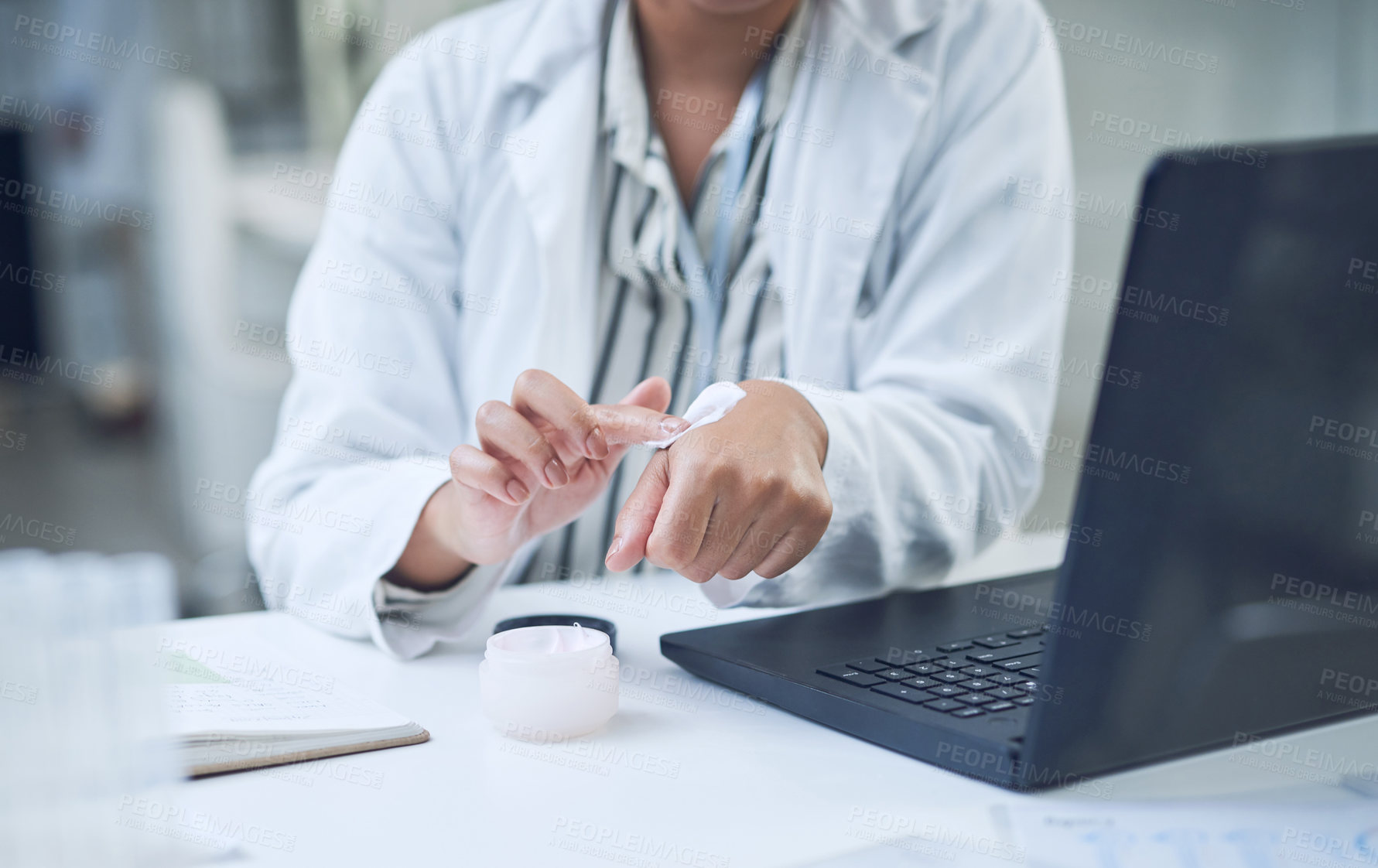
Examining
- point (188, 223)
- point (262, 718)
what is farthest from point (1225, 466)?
point (188, 223)

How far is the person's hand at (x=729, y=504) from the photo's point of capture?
63cm

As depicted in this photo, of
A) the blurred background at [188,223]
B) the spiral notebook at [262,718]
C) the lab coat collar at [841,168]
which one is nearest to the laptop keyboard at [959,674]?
the spiral notebook at [262,718]

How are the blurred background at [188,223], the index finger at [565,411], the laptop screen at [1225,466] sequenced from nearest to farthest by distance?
the laptop screen at [1225,466] < the index finger at [565,411] < the blurred background at [188,223]

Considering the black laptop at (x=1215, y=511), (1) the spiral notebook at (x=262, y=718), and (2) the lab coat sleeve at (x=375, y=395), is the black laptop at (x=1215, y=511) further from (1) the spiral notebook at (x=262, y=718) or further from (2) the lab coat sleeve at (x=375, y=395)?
(2) the lab coat sleeve at (x=375, y=395)

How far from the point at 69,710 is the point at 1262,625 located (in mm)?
528

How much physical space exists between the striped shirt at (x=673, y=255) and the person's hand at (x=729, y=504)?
1.31ft

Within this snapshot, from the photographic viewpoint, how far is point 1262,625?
0.51 metres

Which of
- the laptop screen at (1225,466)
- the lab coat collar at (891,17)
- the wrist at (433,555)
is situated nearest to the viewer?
the laptop screen at (1225,466)

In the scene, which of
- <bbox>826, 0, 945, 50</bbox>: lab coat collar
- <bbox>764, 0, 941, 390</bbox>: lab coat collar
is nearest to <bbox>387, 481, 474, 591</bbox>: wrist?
<bbox>764, 0, 941, 390</bbox>: lab coat collar

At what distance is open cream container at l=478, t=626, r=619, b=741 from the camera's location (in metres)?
0.61

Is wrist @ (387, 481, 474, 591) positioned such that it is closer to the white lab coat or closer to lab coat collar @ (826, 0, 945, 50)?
→ the white lab coat

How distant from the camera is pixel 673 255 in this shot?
108 centimetres

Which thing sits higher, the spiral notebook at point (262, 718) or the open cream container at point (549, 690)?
the open cream container at point (549, 690)

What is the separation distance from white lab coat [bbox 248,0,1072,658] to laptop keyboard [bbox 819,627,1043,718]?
0.22 m
